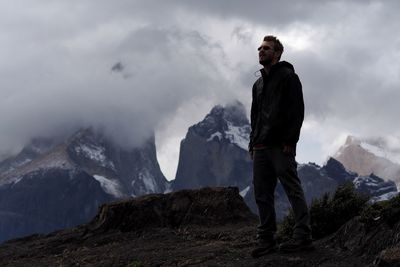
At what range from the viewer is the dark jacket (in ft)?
30.7

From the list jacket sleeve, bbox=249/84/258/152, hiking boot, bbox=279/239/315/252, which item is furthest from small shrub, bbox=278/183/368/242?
jacket sleeve, bbox=249/84/258/152

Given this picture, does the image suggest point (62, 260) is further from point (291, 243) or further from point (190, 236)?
point (291, 243)

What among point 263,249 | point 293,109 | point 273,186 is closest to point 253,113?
point 293,109

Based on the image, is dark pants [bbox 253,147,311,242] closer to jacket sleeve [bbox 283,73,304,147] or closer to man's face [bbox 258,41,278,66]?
jacket sleeve [bbox 283,73,304,147]

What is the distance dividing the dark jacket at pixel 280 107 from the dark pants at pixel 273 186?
21 centimetres

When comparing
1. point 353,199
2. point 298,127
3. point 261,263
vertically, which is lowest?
point 261,263

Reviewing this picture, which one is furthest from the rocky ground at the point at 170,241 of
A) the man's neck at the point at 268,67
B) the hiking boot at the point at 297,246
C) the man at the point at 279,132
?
the man's neck at the point at 268,67

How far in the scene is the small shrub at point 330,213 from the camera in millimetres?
11086

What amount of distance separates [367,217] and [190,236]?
17.4 feet

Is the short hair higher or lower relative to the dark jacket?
higher

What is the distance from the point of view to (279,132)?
9516mm

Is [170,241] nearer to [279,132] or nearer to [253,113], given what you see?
[253,113]

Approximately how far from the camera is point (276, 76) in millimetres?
9562

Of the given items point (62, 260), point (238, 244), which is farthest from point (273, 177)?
point (62, 260)
